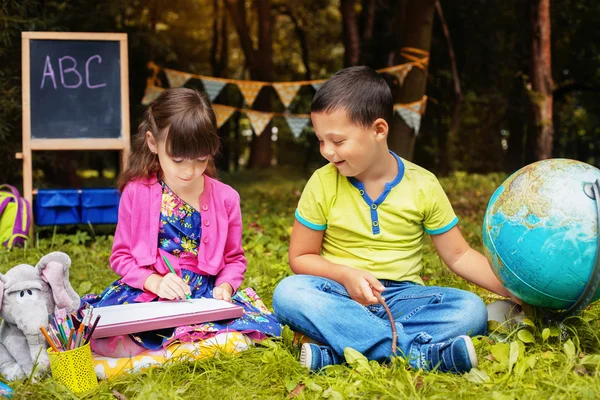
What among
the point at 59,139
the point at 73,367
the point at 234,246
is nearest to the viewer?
the point at 73,367

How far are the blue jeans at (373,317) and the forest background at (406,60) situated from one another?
4697 mm

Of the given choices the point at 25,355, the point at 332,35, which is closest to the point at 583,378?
the point at 25,355

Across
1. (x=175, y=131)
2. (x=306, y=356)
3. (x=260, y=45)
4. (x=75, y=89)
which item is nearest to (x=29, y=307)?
(x=175, y=131)

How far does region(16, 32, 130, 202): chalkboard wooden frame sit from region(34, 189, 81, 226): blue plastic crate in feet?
0.44

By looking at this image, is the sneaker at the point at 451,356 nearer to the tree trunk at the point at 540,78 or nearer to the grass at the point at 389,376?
the grass at the point at 389,376

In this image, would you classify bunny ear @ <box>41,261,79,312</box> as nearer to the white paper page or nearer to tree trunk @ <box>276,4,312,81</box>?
the white paper page

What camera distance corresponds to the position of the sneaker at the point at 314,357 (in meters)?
2.40

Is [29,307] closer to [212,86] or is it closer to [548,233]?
[548,233]

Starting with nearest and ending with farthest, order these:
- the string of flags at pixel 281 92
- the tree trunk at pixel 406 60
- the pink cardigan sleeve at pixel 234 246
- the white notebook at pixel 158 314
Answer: the white notebook at pixel 158 314
the pink cardigan sleeve at pixel 234 246
the string of flags at pixel 281 92
the tree trunk at pixel 406 60

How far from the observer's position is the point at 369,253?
2766 mm

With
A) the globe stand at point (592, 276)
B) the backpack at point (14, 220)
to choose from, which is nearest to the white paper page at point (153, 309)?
the globe stand at point (592, 276)

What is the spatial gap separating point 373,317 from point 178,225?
98 centimetres

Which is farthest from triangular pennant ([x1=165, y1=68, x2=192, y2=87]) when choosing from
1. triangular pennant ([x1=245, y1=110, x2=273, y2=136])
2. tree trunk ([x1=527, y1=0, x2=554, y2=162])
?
tree trunk ([x1=527, y1=0, x2=554, y2=162])

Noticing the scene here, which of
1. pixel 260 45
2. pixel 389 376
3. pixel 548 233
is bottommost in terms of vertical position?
pixel 389 376
